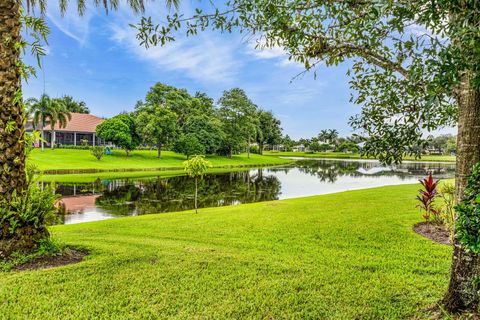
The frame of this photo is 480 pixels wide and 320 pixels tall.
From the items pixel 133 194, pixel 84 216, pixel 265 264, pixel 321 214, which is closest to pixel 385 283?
pixel 265 264

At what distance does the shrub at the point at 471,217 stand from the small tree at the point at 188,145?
151ft

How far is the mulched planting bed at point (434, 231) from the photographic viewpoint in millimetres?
7270

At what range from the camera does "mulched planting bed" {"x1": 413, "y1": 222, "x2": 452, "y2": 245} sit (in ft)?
23.9

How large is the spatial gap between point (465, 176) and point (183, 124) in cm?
5214

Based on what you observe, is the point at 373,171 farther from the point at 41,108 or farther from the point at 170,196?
the point at 41,108

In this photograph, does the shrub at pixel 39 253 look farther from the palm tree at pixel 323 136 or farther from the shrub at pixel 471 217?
the palm tree at pixel 323 136

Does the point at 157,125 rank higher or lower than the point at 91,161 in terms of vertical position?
higher

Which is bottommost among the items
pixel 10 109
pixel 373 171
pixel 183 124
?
pixel 373 171

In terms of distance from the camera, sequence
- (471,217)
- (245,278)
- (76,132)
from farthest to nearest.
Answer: (76,132) → (245,278) → (471,217)

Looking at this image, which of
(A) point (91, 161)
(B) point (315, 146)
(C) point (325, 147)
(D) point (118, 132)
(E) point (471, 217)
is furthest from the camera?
(C) point (325, 147)

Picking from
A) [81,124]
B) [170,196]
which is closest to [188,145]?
[81,124]

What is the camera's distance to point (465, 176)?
3.13m

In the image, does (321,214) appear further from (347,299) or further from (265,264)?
(347,299)

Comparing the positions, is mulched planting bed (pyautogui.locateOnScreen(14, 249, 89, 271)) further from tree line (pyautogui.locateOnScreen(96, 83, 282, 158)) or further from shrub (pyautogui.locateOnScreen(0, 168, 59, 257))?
tree line (pyautogui.locateOnScreen(96, 83, 282, 158))
